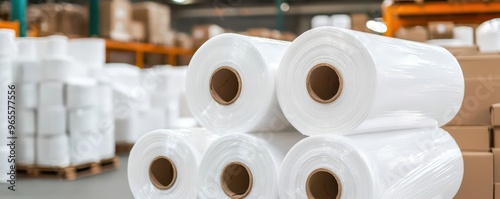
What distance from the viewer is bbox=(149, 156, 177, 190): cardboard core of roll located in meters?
2.96

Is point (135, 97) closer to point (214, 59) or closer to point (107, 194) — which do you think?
point (107, 194)

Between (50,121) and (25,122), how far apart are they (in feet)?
0.86

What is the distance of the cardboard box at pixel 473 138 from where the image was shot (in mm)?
3779

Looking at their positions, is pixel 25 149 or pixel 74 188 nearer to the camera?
pixel 74 188

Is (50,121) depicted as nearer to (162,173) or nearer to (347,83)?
(162,173)

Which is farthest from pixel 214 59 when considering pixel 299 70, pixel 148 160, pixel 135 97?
pixel 135 97

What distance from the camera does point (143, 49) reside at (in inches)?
386

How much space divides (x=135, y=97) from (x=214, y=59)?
4.61 metres

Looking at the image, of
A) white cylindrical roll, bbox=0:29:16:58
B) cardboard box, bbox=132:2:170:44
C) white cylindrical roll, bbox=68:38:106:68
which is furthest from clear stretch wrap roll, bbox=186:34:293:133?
cardboard box, bbox=132:2:170:44

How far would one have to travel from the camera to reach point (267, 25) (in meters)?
19.3

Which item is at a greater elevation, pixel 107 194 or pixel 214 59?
pixel 214 59

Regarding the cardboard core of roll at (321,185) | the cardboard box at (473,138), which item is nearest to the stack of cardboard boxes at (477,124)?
the cardboard box at (473,138)

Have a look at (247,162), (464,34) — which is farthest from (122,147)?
(247,162)

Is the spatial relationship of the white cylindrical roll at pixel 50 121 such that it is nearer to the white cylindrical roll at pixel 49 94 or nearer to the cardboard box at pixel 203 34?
the white cylindrical roll at pixel 49 94
